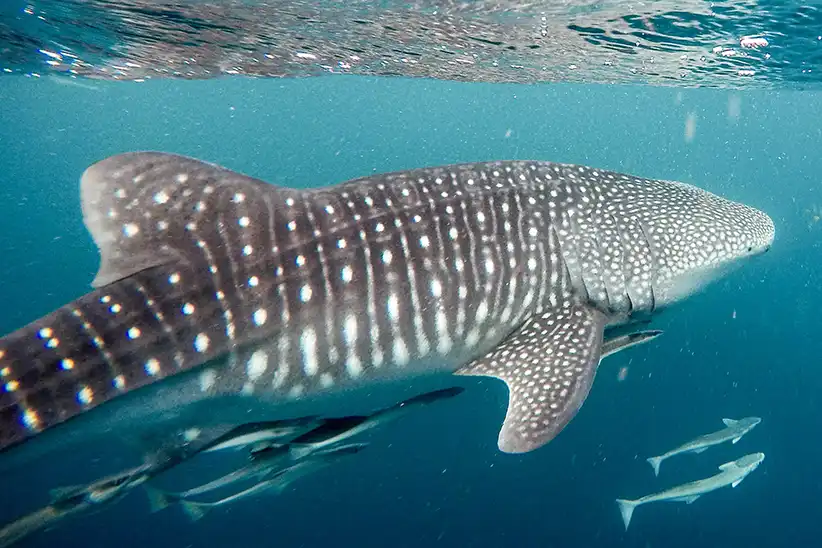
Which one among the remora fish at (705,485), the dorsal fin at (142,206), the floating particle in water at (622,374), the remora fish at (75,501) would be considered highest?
the dorsal fin at (142,206)

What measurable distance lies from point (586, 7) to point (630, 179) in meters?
6.89

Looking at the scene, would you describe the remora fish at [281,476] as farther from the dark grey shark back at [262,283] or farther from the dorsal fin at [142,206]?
the dorsal fin at [142,206]

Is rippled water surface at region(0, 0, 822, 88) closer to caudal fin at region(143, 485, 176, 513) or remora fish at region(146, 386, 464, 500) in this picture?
remora fish at region(146, 386, 464, 500)

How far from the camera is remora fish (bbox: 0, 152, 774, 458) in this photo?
3.54 meters

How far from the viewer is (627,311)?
5441 mm

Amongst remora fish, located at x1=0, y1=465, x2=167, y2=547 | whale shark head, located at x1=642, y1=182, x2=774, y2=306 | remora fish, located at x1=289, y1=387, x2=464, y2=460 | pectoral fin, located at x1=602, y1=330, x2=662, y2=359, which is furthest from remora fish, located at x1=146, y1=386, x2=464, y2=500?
whale shark head, located at x1=642, y1=182, x2=774, y2=306

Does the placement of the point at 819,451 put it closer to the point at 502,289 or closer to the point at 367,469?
the point at 367,469

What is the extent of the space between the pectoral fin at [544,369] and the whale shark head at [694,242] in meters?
0.95

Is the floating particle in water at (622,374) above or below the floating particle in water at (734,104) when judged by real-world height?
below

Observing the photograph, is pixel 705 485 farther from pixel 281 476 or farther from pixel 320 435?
pixel 320 435

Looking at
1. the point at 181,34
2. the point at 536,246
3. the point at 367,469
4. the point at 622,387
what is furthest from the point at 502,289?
the point at 181,34

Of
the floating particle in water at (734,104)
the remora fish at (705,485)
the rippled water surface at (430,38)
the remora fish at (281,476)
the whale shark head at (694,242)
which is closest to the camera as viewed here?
the remora fish at (281,476)

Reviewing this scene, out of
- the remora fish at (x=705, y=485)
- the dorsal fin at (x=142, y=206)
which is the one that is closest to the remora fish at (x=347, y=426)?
the dorsal fin at (x=142, y=206)

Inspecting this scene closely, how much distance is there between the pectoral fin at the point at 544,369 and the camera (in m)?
4.15
